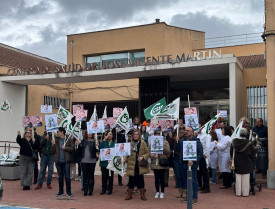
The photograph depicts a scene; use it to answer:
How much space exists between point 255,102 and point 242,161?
5855 millimetres

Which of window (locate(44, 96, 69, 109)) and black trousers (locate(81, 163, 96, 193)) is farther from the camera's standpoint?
window (locate(44, 96, 69, 109))

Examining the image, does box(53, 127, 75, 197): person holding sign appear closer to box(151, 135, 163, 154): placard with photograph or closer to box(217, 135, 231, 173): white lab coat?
box(151, 135, 163, 154): placard with photograph

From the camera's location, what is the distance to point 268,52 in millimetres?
11195

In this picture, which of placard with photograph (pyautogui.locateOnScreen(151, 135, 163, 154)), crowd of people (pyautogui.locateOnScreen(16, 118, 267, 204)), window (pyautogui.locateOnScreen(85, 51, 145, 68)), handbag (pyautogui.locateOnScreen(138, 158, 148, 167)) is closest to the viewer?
handbag (pyautogui.locateOnScreen(138, 158, 148, 167))

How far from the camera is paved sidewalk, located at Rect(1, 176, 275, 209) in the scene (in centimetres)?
851

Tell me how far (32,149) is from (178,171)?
4.62 m

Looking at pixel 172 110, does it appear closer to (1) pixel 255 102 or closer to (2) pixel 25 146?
(2) pixel 25 146

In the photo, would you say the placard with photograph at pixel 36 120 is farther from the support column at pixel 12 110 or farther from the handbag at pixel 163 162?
the support column at pixel 12 110

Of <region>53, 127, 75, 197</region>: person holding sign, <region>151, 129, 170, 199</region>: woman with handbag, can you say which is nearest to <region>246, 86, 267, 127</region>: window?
<region>151, 129, 170, 199</region>: woman with handbag

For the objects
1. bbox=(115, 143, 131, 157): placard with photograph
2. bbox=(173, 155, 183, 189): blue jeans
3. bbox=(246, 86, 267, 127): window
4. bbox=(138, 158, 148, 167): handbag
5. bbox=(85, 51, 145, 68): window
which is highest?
bbox=(85, 51, 145, 68): window

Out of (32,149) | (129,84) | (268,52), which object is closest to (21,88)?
(129,84)

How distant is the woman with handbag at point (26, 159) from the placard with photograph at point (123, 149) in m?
3.15

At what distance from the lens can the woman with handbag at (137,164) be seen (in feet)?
29.5

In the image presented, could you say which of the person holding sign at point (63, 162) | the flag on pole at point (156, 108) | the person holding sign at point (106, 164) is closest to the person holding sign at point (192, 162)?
the flag on pole at point (156, 108)
